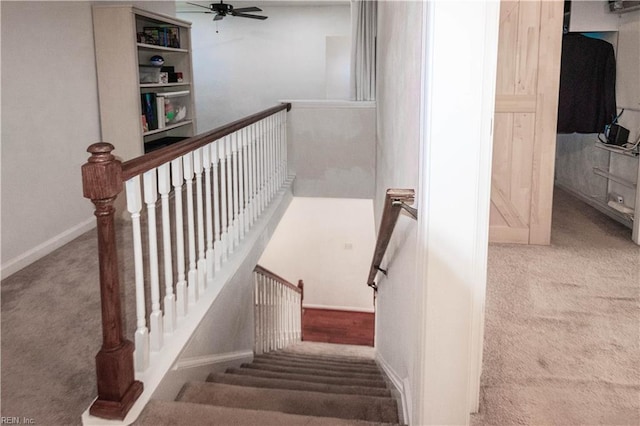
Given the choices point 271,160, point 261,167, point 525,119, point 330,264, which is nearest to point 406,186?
point 525,119

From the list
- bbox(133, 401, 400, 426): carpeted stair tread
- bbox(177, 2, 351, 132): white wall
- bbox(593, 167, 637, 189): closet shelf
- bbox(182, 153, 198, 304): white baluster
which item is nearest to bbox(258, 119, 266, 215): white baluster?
bbox(182, 153, 198, 304): white baluster

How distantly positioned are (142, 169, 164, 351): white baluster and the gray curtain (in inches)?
169

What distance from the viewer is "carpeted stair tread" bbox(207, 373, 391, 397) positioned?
2889mm

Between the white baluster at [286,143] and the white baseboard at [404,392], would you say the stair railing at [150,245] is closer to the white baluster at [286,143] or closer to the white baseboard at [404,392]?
the white baseboard at [404,392]

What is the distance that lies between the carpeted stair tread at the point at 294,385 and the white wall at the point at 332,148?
11.4ft

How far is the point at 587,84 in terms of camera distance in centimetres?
464

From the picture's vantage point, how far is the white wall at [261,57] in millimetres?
8781

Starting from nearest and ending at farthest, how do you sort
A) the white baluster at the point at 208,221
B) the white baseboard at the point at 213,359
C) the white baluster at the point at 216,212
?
the white baseboard at the point at 213,359, the white baluster at the point at 208,221, the white baluster at the point at 216,212

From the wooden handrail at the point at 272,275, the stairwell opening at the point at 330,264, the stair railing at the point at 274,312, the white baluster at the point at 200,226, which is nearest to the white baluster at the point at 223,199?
the white baluster at the point at 200,226

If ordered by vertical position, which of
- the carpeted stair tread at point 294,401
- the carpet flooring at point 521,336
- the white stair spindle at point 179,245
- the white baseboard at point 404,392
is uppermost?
the white stair spindle at point 179,245

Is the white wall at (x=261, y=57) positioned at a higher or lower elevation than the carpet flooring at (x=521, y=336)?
higher

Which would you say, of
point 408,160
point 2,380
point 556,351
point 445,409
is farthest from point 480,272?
point 2,380

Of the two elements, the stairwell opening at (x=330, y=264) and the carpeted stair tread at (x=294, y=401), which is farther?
the stairwell opening at (x=330, y=264)

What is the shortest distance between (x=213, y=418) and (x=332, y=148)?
4390mm
